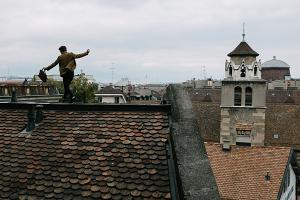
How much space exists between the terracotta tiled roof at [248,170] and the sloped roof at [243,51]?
38.3 ft

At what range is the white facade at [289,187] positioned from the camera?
23525 millimetres

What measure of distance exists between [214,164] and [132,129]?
16404 millimetres

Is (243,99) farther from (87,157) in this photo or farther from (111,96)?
(87,157)

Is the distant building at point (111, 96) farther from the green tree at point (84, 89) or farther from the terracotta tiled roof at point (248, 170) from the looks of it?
the terracotta tiled roof at point (248, 170)

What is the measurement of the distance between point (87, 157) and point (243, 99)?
98.4 feet

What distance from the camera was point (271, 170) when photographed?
23.2m

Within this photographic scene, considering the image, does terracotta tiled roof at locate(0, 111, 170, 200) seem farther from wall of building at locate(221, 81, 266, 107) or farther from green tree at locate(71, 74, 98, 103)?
green tree at locate(71, 74, 98, 103)

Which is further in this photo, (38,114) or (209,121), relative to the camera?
(209,121)

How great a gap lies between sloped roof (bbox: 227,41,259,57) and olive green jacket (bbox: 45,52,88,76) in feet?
90.8

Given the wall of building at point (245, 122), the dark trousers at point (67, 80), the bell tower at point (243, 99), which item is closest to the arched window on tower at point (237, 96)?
the bell tower at point (243, 99)

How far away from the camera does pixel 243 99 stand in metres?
36.4

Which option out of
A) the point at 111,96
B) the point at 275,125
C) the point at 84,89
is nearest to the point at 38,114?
the point at 275,125

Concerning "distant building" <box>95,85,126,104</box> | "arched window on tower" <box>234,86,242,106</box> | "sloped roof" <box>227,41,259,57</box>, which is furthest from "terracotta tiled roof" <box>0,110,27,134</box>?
"distant building" <box>95,85,126,104</box>

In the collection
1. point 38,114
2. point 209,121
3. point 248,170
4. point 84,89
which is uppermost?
point 84,89
